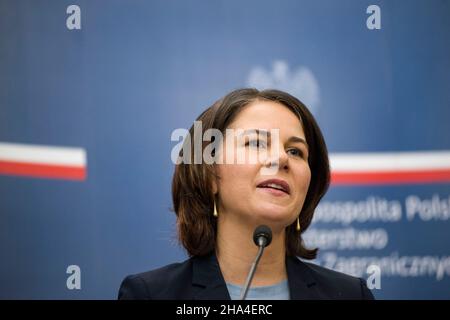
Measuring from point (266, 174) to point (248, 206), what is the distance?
0.10 m

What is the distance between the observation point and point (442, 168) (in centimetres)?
247

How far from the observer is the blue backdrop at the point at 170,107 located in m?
2.42

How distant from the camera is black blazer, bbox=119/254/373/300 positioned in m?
1.63

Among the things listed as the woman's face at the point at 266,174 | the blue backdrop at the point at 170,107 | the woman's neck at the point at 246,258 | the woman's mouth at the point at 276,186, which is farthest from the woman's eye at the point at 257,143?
the blue backdrop at the point at 170,107

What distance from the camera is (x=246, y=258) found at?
169cm

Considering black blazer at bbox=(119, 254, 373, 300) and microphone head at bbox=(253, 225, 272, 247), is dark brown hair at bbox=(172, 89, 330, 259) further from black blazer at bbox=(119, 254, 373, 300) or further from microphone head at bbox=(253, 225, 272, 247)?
microphone head at bbox=(253, 225, 272, 247)

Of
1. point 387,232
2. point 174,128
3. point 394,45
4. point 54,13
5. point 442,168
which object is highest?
point 54,13

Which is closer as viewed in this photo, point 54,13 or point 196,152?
point 196,152

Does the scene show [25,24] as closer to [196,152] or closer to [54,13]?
[54,13]

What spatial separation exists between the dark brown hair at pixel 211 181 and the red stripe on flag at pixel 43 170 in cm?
72

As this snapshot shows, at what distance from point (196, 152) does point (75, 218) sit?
2.88ft

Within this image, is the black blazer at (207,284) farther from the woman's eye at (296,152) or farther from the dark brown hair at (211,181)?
the woman's eye at (296,152)

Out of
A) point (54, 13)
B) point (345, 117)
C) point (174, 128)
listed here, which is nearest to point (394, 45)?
point (345, 117)

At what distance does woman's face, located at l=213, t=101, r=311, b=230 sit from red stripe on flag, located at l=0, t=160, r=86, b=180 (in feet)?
2.97
